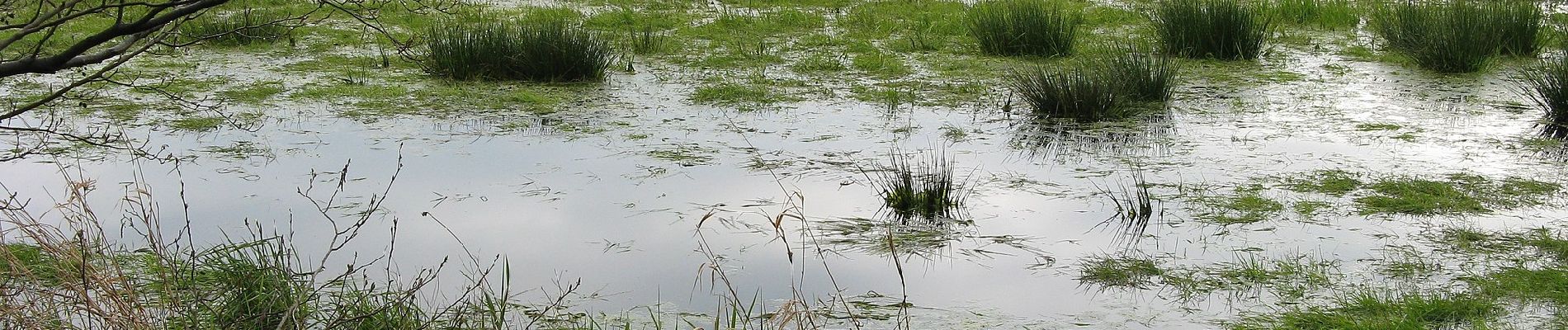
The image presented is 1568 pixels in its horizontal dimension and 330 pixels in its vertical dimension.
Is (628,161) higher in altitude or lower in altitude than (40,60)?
lower

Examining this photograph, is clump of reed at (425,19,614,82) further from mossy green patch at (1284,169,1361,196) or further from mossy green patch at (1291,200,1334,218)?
mossy green patch at (1291,200,1334,218)

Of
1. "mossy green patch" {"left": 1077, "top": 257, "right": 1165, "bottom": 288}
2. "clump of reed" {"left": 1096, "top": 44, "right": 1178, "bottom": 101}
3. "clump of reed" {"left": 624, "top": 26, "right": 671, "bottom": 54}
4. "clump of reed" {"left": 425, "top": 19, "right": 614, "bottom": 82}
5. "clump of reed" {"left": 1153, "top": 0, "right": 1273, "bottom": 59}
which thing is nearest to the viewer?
"mossy green patch" {"left": 1077, "top": 257, "right": 1165, "bottom": 288}

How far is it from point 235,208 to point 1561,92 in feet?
15.9

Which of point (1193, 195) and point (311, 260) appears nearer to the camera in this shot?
point (311, 260)

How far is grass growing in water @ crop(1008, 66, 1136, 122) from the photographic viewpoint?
583cm

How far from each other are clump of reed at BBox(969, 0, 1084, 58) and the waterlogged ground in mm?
223

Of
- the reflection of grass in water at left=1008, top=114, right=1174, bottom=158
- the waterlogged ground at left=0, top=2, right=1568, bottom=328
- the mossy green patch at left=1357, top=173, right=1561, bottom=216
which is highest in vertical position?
the mossy green patch at left=1357, top=173, right=1561, bottom=216

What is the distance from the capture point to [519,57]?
6.85 m

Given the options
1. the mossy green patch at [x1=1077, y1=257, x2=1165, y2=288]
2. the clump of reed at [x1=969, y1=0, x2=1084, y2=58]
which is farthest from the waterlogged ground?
the clump of reed at [x1=969, y1=0, x2=1084, y2=58]

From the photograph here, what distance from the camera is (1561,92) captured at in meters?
5.72

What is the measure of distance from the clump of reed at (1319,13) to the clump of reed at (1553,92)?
9.47 feet

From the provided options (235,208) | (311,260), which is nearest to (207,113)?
(235,208)

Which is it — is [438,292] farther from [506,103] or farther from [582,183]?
[506,103]

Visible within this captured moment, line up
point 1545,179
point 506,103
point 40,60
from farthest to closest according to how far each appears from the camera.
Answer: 1. point 506,103
2. point 1545,179
3. point 40,60
